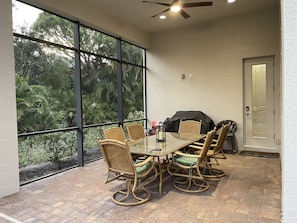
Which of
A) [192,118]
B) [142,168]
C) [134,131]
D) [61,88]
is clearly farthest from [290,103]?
[192,118]

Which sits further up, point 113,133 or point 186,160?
point 113,133

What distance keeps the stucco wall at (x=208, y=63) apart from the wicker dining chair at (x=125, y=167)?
3.72m

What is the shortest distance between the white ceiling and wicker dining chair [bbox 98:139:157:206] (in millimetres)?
3404

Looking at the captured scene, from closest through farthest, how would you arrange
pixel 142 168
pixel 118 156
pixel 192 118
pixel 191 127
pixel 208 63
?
pixel 118 156
pixel 142 168
pixel 191 127
pixel 192 118
pixel 208 63

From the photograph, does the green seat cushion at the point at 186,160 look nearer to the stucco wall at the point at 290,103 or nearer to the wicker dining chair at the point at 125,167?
the wicker dining chair at the point at 125,167

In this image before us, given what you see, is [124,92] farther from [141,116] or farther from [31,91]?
[31,91]

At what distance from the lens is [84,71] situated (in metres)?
5.16

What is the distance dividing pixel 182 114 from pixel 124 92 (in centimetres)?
176

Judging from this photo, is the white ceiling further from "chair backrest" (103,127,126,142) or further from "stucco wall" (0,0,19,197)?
"chair backrest" (103,127,126,142)

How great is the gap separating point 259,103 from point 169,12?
3256mm

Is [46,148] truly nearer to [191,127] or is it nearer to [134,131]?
[134,131]

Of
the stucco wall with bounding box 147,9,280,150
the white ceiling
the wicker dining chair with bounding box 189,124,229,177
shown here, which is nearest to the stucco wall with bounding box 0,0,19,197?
the white ceiling

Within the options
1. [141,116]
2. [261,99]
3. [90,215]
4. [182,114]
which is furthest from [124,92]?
[90,215]

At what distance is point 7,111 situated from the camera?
11.1 feet
